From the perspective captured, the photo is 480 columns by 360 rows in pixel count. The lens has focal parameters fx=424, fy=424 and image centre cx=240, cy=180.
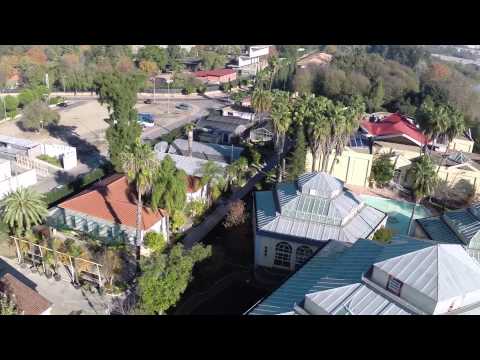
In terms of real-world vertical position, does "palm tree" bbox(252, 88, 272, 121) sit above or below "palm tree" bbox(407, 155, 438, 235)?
above

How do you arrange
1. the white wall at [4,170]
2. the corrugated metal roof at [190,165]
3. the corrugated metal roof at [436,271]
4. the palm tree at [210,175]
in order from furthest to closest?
the corrugated metal roof at [190,165]
the white wall at [4,170]
the palm tree at [210,175]
the corrugated metal roof at [436,271]

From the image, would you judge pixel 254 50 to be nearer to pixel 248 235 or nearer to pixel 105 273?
pixel 248 235

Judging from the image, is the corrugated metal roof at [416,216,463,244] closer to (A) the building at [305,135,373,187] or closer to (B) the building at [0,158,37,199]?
(A) the building at [305,135,373,187]

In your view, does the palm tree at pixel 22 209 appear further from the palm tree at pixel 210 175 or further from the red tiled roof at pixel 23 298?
the palm tree at pixel 210 175

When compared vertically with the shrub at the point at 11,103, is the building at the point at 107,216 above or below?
below

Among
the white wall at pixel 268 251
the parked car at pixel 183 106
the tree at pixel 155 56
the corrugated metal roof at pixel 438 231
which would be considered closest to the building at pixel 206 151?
the white wall at pixel 268 251

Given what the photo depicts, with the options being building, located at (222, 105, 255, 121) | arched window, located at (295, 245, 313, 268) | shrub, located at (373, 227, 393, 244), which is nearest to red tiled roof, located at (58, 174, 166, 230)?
arched window, located at (295, 245, 313, 268)
